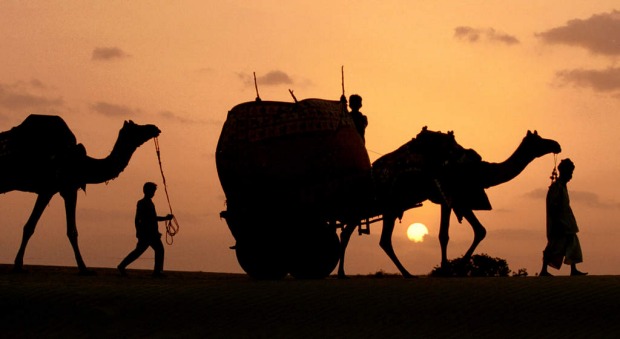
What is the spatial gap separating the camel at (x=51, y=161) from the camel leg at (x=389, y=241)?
4530 millimetres

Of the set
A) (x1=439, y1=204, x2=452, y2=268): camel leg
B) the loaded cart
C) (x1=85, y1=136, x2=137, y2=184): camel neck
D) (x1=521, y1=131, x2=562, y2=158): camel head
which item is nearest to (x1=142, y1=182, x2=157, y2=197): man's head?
(x1=85, y1=136, x2=137, y2=184): camel neck

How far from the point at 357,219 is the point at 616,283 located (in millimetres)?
4710

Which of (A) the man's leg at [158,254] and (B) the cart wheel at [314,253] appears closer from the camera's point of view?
(B) the cart wheel at [314,253]

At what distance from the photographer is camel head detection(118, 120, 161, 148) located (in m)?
20.6

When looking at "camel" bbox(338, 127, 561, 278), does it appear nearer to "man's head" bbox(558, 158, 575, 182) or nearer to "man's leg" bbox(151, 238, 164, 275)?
"man's head" bbox(558, 158, 575, 182)

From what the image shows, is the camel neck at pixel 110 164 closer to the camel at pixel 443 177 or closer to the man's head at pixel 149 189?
the man's head at pixel 149 189

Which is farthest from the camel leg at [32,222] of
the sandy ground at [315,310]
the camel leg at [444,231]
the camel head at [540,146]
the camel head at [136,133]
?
the camel head at [540,146]

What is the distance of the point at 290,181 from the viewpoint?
17156 millimetres

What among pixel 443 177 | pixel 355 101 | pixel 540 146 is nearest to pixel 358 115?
pixel 355 101

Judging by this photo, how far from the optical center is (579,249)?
18922 millimetres

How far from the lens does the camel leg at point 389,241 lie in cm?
1859

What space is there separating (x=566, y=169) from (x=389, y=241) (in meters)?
2.99

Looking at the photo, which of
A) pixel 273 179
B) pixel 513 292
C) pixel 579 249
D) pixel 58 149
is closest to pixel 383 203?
pixel 273 179

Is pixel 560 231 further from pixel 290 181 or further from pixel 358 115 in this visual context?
pixel 290 181
